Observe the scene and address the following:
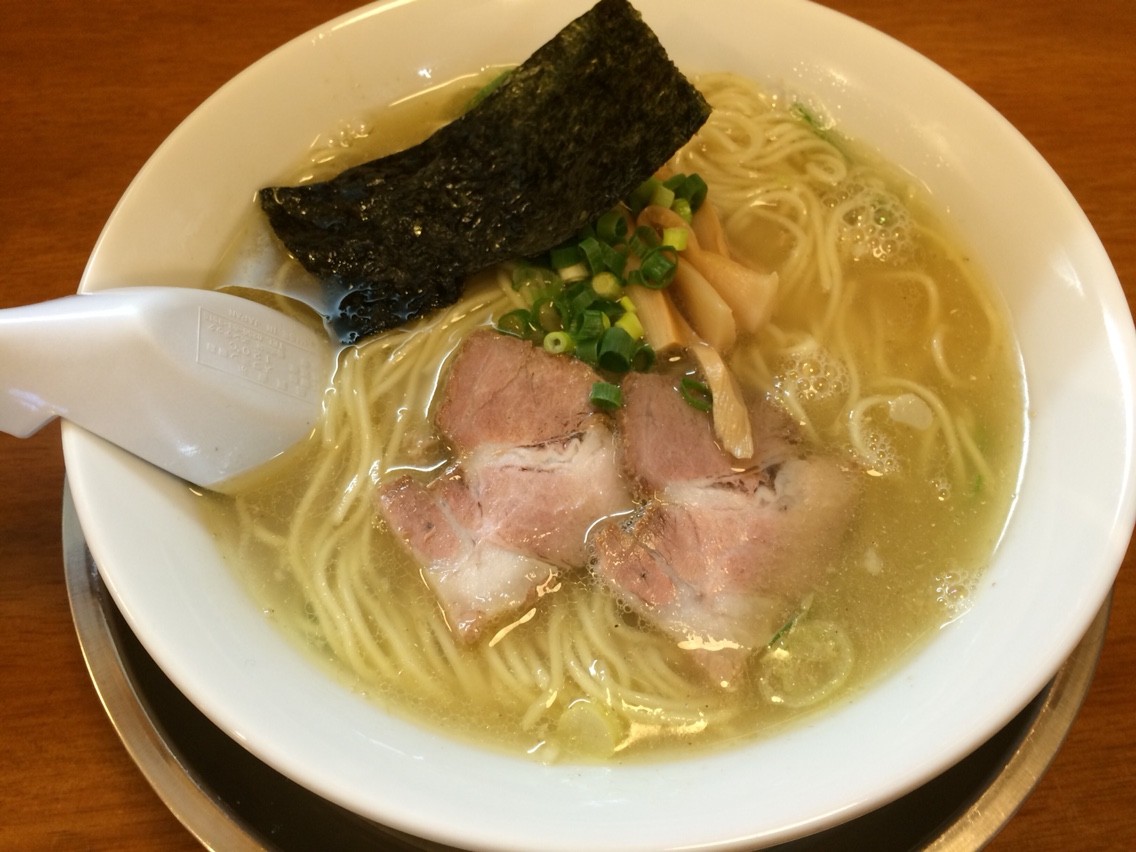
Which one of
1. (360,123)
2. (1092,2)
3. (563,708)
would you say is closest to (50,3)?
(360,123)

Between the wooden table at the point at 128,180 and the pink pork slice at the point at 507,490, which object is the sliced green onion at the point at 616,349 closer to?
the pink pork slice at the point at 507,490

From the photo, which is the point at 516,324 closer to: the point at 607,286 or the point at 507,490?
the point at 607,286

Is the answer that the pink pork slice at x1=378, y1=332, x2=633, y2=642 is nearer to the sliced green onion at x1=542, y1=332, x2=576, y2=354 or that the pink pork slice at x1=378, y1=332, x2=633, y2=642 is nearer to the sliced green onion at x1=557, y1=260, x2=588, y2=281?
the sliced green onion at x1=542, y1=332, x2=576, y2=354

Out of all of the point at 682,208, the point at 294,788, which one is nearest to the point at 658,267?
the point at 682,208

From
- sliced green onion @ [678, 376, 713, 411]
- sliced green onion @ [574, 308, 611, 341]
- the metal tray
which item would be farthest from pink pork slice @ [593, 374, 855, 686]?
the metal tray

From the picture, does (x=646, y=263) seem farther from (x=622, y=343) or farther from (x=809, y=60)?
(x=809, y=60)

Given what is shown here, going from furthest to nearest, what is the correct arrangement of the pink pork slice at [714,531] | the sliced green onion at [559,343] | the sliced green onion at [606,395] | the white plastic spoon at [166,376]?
the sliced green onion at [559,343] < the sliced green onion at [606,395] < the pink pork slice at [714,531] < the white plastic spoon at [166,376]

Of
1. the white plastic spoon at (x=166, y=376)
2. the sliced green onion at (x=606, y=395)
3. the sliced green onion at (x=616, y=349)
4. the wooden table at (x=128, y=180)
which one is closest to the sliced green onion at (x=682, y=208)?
the sliced green onion at (x=616, y=349)
